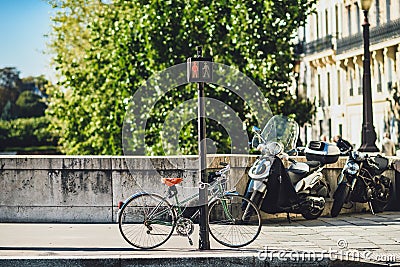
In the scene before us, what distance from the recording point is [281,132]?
15.1 meters

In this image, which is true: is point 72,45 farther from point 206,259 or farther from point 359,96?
point 206,259

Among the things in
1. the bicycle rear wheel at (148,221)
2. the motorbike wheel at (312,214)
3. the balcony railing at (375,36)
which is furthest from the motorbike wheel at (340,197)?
the balcony railing at (375,36)

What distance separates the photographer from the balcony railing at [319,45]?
63219 mm

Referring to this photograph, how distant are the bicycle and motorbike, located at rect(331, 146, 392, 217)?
322cm

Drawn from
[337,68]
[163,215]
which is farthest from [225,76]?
[337,68]

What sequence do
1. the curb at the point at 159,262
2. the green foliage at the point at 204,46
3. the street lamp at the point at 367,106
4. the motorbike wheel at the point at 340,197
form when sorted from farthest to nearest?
the green foliage at the point at 204,46 → the street lamp at the point at 367,106 → the motorbike wheel at the point at 340,197 → the curb at the point at 159,262

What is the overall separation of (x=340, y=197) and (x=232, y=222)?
11.1 feet

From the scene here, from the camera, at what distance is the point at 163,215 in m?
12.8

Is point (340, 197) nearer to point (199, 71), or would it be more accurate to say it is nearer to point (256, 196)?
point (256, 196)

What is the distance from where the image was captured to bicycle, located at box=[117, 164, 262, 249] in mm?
12609

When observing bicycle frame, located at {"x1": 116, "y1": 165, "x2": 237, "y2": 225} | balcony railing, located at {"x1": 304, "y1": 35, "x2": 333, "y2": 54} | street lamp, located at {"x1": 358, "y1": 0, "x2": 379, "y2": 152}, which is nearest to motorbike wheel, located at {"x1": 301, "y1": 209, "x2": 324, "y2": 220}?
bicycle frame, located at {"x1": 116, "y1": 165, "x2": 237, "y2": 225}

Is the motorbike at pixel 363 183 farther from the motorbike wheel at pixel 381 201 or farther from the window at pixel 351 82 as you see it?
the window at pixel 351 82

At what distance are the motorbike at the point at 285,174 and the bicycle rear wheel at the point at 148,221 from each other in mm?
2255

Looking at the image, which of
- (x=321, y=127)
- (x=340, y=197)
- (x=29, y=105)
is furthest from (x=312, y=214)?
(x=29, y=105)
